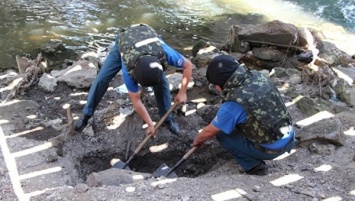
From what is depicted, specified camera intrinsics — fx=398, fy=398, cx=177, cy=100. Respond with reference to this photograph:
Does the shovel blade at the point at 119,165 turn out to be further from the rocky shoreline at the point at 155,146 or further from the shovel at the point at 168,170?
the shovel at the point at 168,170

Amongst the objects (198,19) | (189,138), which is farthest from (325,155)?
(198,19)

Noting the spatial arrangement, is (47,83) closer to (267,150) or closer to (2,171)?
(2,171)

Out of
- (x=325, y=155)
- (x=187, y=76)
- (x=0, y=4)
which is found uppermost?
(x=187, y=76)

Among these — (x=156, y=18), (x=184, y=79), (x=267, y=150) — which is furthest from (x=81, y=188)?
(x=156, y=18)

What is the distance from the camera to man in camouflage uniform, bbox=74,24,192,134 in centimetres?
368

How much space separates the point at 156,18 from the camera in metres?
9.76

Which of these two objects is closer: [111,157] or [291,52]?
[111,157]

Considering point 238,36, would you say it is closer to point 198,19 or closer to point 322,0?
point 198,19

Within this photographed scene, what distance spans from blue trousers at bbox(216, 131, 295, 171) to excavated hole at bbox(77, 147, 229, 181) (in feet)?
1.72

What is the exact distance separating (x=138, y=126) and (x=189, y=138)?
63cm

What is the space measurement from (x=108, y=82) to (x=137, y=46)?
83 cm

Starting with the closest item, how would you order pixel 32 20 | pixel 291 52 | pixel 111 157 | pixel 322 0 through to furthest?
pixel 111 157
pixel 291 52
pixel 32 20
pixel 322 0

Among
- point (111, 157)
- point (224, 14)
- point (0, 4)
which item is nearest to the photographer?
point (111, 157)

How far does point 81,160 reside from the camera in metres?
4.41
